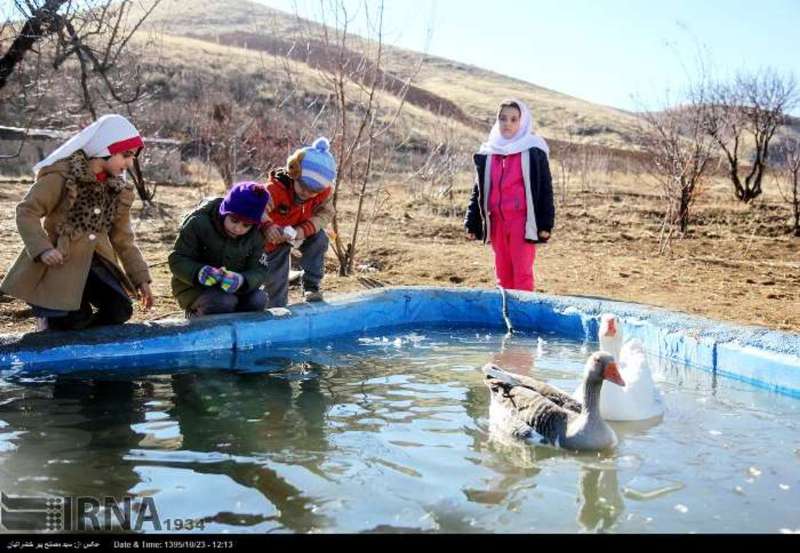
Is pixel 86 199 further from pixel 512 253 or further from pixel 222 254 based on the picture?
pixel 512 253

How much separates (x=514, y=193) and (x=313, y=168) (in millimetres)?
1951

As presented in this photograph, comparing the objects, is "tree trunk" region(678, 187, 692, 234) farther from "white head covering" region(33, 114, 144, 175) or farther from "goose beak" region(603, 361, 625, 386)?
"white head covering" region(33, 114, 144, 175)

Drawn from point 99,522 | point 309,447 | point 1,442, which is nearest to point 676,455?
point 309,447

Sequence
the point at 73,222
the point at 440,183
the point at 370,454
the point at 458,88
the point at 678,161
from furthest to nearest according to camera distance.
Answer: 1. the point at 458,88
2. the point at 440,183
3. the point at 678,161
4. the point at 73,222
5. the point at 370,454

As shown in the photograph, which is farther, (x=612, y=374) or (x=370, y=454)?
(x=612, y=374)

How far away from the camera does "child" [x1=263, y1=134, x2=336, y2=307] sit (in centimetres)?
629

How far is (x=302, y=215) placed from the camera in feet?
21.7

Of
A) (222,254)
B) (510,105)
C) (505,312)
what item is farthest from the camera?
(510,105)

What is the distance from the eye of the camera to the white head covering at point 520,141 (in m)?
7.29

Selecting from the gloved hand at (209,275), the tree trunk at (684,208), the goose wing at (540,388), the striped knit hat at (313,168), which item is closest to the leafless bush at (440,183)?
the tree trunk at (684,208)

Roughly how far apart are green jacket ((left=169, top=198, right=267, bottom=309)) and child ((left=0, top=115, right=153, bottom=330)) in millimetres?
442

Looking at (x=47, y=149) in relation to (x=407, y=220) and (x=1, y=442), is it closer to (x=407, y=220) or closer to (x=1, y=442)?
(x=407, y=220)

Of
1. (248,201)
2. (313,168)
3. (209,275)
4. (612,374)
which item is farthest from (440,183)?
(612,374)

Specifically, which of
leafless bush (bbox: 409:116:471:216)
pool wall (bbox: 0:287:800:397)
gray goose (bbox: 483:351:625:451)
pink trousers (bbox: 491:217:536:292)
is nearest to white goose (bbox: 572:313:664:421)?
gray goose (bbox: 483:351:625:451)
